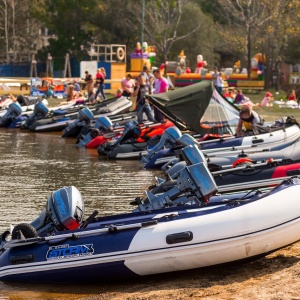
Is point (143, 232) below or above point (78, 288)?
above

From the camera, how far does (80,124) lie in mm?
24797

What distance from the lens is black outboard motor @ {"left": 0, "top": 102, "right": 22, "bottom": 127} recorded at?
2869 centimetres

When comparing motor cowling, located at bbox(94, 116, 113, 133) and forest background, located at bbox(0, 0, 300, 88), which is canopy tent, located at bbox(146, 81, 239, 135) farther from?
forest background, located at bbox(0, 0, 300, 88)

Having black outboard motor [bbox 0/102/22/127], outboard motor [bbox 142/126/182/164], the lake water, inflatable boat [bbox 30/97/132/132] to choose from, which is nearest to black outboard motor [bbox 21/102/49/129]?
inflatable boat [bbox 30/97/132/132]

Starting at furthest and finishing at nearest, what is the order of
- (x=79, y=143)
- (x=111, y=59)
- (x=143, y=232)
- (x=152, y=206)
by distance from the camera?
(x=111, y=59) < (x=79, y=143) < (x=152, y=206) < (x=143, y=232)

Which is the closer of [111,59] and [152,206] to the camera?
[152,206]

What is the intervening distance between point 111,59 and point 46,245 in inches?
1788

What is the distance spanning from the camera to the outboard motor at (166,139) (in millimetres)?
17984

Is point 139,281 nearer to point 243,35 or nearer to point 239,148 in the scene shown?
point 239,148

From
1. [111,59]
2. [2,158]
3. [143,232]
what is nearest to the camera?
[143,232]

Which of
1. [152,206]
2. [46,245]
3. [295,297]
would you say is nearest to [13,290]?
[46,245]

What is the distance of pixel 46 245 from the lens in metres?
9.34

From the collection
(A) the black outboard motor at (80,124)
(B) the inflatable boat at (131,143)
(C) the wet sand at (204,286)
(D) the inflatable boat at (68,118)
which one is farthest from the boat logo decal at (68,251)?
(D) the inflatable boat at (68,118)

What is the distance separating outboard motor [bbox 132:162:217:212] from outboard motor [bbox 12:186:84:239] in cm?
115
